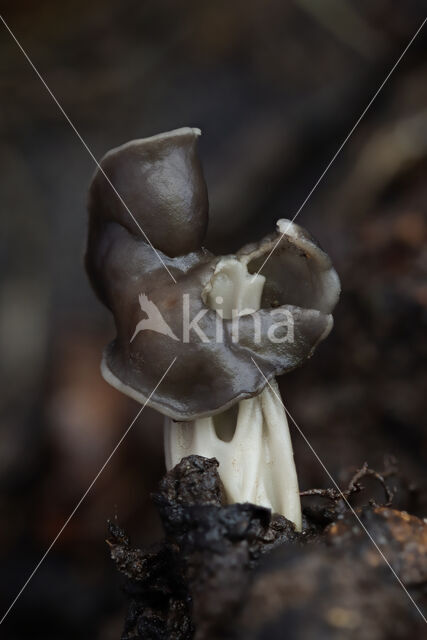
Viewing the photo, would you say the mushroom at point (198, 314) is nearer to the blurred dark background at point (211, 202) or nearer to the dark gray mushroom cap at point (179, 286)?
the dark gray mushroom cap at point (179, 286)

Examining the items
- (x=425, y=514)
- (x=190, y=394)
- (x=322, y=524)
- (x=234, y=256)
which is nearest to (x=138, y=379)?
(x=190, y=394)

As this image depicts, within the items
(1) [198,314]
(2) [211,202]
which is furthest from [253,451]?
(2) [211,202]

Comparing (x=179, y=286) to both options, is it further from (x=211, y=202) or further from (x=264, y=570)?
(x=211, y=202)

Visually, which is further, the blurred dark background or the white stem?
the blurred dark background

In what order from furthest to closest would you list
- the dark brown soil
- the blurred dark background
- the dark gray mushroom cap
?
the blurred dark background → the dark gray mushroom cap → the dark brown soil

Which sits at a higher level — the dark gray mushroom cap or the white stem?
the dark gray mushroom cap

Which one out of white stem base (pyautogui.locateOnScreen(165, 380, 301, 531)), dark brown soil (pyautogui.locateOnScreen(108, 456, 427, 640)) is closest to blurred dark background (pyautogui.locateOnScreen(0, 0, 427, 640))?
white stem base (pyautogui.locateOnScreen(165, 380, 301, 531))

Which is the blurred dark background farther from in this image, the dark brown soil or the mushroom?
the dark brown soil

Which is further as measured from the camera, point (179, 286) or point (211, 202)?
point (211, 202)
